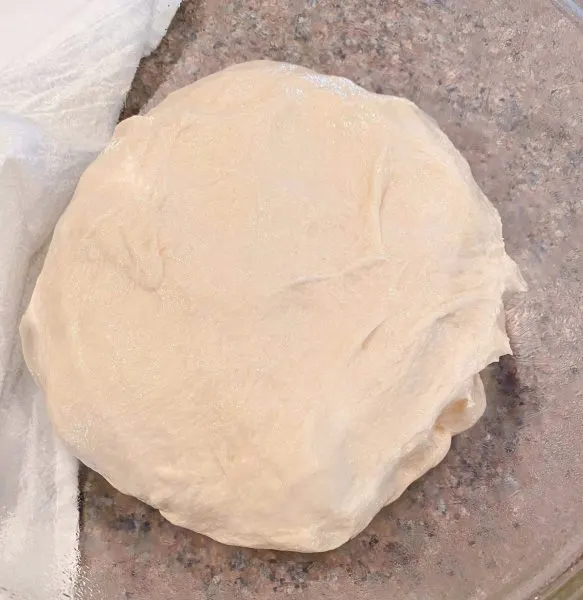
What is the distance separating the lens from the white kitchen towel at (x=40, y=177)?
0.80 m

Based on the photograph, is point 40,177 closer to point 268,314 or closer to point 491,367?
point 268,314

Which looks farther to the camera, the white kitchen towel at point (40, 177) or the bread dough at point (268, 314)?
the white kitchen towel at point (40, 177)

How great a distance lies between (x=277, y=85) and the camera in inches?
31.3

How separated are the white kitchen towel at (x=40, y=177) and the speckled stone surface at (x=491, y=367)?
0.17 ft

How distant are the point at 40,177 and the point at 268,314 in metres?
0.39

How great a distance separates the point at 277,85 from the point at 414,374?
40 centimetres

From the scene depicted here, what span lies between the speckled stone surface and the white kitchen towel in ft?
0.17

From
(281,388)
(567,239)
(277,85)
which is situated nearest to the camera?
(281,388)

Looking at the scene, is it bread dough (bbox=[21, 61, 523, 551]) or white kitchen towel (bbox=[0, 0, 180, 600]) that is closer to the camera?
bread dough (bbox=[21, 61, 523, 551])

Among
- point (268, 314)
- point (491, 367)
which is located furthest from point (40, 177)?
point (491, 367)

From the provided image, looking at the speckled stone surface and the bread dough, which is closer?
the bread dough

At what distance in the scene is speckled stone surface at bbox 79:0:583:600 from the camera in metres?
0.82

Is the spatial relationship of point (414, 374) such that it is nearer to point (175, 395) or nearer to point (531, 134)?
point (175, 395)

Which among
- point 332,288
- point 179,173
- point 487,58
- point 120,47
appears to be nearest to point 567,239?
point 487,58
